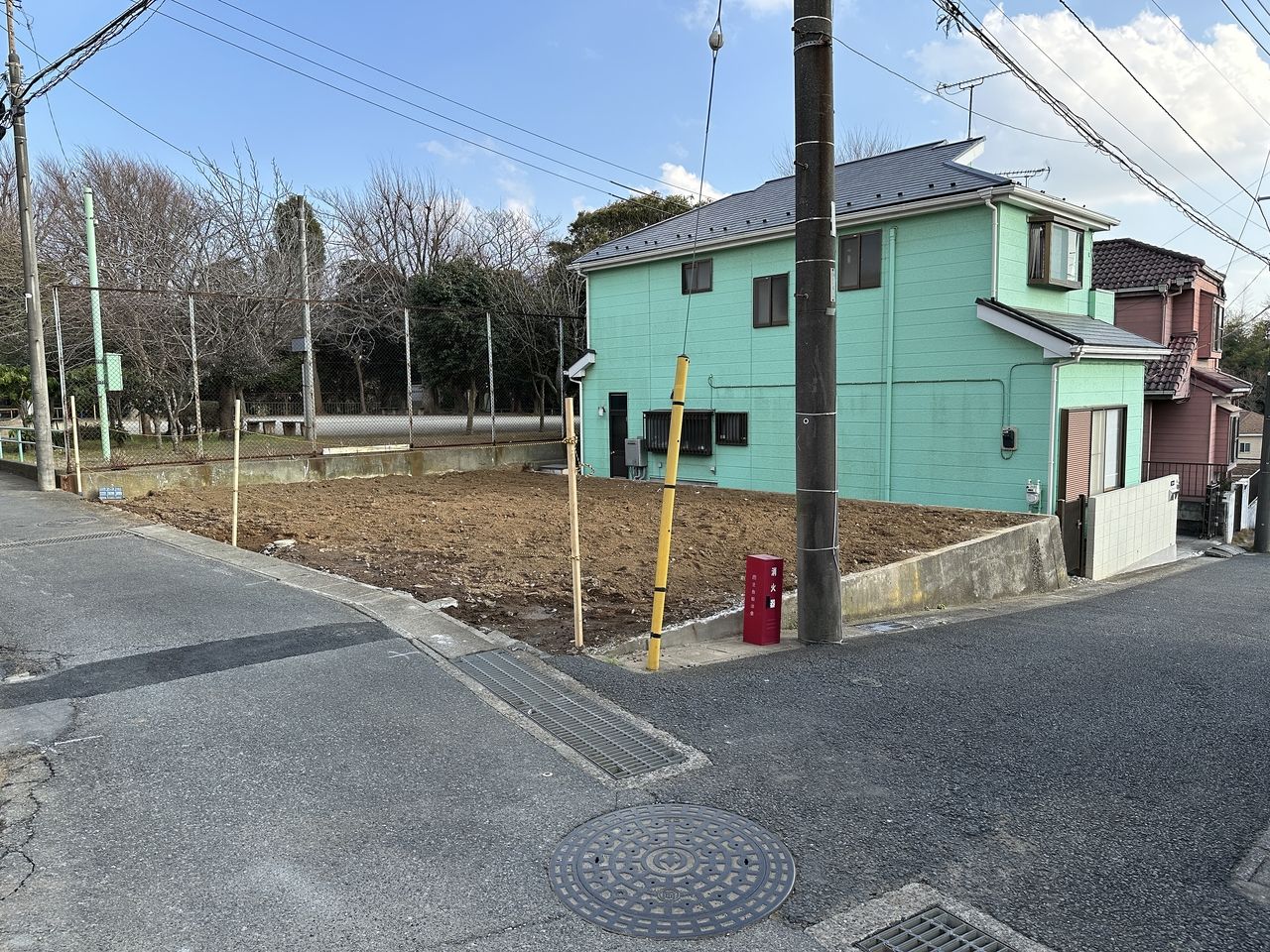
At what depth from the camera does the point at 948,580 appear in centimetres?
968

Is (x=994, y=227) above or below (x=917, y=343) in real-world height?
above

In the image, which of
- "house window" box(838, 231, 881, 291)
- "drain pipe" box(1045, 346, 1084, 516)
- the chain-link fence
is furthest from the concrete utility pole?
the chain-link fence

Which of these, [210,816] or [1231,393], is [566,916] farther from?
[1231,393]

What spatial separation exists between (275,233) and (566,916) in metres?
26.9

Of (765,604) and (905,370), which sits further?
(905,370)

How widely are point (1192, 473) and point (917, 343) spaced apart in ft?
45.4

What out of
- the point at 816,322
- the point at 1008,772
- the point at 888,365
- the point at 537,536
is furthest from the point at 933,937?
the point at 888,365

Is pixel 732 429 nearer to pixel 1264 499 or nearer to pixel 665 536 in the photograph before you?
pixel 665 536

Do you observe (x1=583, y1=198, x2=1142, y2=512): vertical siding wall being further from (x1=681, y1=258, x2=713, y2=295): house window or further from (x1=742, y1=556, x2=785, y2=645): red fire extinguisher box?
(x1=742, y1=556, x2=785, y2=645): red fire extinguisher box

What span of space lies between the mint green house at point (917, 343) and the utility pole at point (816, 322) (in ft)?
25.4

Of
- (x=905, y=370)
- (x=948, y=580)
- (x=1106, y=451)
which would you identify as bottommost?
(x=948, y=580)

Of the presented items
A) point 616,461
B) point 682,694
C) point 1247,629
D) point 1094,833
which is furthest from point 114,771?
point 616,461

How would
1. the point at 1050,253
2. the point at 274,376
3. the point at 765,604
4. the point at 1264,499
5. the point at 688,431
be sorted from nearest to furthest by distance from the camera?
the point at 765,604 < the point at 1050,253 < the point at 688,431 < the point at 1264,499 < the point at 274,376

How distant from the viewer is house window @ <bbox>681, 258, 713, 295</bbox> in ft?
54.6
